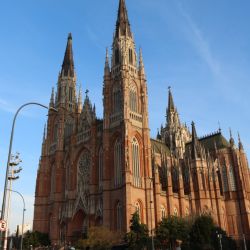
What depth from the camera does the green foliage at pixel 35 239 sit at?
205 feet

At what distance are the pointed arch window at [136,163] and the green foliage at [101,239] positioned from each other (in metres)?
9.12

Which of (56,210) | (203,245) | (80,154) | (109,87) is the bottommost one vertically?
(203,245)

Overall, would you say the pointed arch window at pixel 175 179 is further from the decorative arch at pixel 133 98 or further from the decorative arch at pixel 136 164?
the decorative arch at pixel 133 98

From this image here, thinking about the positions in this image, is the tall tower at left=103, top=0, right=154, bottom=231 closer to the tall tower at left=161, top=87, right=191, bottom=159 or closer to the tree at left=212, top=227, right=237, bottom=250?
the tree at left=212, top=227, right=237, bottom=250

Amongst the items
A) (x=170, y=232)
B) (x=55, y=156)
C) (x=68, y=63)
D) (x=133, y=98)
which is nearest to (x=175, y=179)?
(x=133, y=98)

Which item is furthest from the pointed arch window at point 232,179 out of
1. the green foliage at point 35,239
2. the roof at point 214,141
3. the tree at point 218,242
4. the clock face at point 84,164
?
the green foliage at point 35,239

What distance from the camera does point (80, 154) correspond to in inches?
2702

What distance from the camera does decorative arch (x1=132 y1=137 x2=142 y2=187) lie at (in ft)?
186

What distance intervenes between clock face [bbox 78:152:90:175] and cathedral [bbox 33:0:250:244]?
0.22 meters

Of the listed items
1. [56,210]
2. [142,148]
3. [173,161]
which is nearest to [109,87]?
[142,148]

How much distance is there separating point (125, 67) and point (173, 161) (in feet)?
73.2

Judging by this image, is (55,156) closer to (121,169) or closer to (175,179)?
(121,169)

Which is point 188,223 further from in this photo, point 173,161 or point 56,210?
point 56,210

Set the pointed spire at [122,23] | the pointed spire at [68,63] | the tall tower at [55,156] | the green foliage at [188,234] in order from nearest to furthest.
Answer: the green foliage at [188,234]
the tall tower at [55,156]
the pointed spire at [122,23]
the pointed spire at [68,63]
